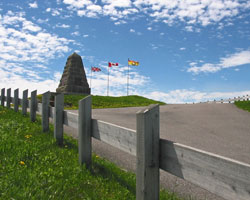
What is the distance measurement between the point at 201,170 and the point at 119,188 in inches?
64.0

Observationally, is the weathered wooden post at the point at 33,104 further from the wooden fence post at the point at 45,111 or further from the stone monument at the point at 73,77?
the stone monument at the point at 73,77

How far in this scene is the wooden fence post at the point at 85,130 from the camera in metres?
3.85

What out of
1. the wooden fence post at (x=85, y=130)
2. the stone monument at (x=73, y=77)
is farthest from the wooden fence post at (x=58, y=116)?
the stone monument at (x=73, y=77)

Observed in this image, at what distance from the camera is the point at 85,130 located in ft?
12.8

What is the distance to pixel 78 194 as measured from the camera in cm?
300

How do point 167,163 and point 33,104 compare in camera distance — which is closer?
point 167,163

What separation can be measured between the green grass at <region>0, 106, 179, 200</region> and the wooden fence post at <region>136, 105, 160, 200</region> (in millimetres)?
700

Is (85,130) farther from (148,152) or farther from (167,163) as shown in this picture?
(167,163)

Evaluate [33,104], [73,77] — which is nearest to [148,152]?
[33,104]

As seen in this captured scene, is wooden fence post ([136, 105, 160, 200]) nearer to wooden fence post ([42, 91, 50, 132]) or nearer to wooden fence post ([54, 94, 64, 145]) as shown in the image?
wooden fence post ([54, 94, 64, 145])

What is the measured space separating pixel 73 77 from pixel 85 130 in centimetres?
2673

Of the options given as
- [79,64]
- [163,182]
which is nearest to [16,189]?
[163,182]

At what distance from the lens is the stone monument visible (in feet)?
96.3

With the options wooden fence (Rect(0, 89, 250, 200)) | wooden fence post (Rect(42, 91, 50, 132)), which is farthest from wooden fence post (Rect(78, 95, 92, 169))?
wooden fence post (Rect(42, 91, 50, 132))
